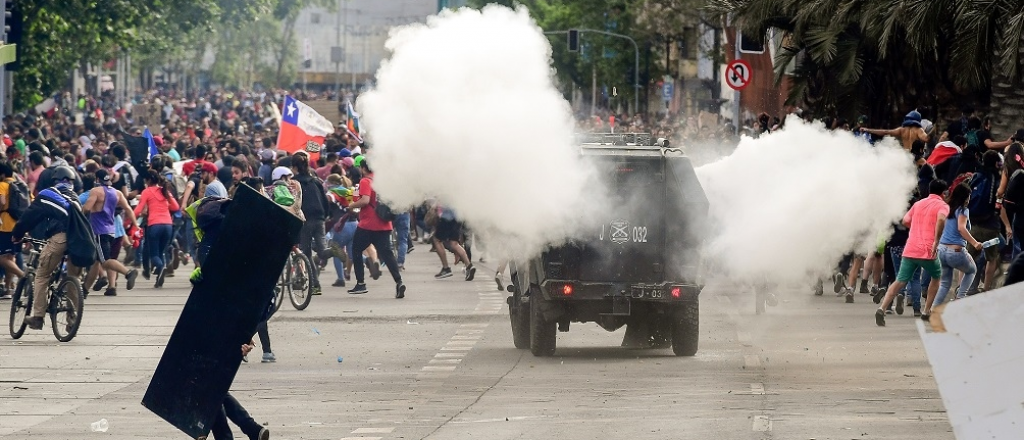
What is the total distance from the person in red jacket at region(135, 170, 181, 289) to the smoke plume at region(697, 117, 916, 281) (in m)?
8.81

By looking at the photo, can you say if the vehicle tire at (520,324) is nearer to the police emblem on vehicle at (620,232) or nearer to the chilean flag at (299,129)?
the police emblem on vehicle at (620,232)

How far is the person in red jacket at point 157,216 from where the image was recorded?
2331 centimetres

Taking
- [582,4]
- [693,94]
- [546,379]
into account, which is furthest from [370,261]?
[693,94]

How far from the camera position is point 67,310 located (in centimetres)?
1647

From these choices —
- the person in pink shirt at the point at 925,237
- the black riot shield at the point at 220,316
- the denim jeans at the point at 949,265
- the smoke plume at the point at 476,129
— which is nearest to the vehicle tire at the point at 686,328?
the smoke plume at the point at 476,129

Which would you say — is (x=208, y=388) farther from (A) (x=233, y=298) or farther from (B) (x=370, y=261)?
(B) (x=370, y=261)

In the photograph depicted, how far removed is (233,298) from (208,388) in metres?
0.51

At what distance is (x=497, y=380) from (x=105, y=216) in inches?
366

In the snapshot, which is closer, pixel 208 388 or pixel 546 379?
pixel 208 388

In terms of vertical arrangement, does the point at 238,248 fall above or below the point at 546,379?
above

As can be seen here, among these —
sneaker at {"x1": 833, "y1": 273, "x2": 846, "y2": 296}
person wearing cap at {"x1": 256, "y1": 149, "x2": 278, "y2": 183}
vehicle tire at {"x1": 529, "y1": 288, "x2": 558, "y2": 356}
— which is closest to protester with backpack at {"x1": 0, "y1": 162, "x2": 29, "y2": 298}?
person wearing cap at {"x1": 256, "y1": 149, "x2": 278, "y2": 183}

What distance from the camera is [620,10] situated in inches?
2549

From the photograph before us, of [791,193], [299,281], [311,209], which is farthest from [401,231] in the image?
[791,193]

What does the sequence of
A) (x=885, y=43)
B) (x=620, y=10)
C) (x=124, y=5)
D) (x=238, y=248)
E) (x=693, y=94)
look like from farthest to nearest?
1. (x=693, y=94)
2. (x=620, y=10)
3. (x=124, y=5)
4. (x=885, y=43)
5. (x=238, y=248)
